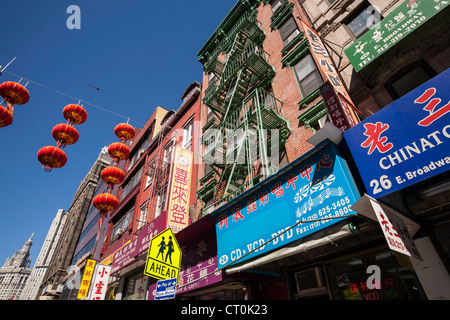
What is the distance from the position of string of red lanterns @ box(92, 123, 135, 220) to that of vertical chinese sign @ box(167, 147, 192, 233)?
455 centimetres

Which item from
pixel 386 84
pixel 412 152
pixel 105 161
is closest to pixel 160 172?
pixel 386 84

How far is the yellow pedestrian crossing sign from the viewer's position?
629 cm

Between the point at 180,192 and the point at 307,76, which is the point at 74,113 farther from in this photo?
the point at 307,76

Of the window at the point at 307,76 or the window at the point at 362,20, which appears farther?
the window at the point at 307,76

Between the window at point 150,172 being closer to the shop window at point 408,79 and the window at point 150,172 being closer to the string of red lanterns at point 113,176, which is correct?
the string of red lanterns at point 113,176

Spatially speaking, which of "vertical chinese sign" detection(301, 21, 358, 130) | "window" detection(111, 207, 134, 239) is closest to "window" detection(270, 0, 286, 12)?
"vertical chinese sign" detection(301, 21, 358, 130)

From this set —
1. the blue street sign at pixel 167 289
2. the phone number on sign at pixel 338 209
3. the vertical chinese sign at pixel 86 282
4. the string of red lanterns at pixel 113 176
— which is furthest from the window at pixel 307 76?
the vertical chinese sign at pixel 86 282

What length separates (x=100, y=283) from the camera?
1439 centimetres

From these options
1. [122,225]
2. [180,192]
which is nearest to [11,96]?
[180,192]

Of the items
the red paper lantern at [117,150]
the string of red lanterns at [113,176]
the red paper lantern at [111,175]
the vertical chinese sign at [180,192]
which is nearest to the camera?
the vertical chinese sign at [180,192]

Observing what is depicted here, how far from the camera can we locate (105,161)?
51.8 m

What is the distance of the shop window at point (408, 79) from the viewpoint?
267 inches

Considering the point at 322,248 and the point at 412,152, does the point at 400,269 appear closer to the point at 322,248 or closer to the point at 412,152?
the point at 322,248

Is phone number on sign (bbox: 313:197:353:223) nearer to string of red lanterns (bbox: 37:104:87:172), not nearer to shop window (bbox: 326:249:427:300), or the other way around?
shop window (bbox: 326:249:427:300)
